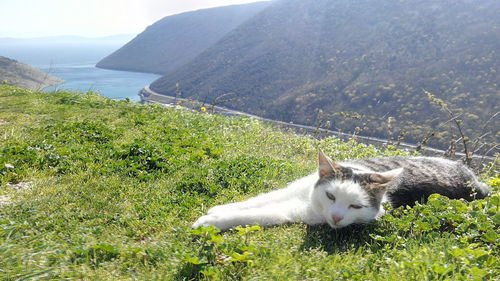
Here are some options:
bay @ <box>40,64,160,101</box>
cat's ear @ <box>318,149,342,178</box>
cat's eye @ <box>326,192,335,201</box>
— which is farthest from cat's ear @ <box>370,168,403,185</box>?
bay @ <box>40,64,160,101</box>

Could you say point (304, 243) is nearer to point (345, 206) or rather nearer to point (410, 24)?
point (345, 206)

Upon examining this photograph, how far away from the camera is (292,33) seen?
3681 inches

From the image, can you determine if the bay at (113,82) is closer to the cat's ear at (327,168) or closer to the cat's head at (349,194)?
the cat's ear at (327,168)

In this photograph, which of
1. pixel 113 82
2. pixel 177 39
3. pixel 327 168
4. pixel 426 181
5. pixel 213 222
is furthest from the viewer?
pixel 177 39

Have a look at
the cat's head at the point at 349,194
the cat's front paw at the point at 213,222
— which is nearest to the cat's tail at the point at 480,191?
the cat's head at the point at 349,194

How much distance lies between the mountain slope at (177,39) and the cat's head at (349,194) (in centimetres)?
14580

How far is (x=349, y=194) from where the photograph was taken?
4.05 metres

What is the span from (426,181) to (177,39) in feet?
551

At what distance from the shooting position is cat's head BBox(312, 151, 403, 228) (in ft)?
13.3

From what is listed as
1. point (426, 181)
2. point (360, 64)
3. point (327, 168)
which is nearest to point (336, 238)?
point (327, 168)

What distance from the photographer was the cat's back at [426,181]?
15.5 feet

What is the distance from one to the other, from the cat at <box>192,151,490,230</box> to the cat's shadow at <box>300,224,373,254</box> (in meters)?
0.11

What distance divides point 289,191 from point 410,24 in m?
78.0

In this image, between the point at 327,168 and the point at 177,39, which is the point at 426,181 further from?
the point at 177,39
